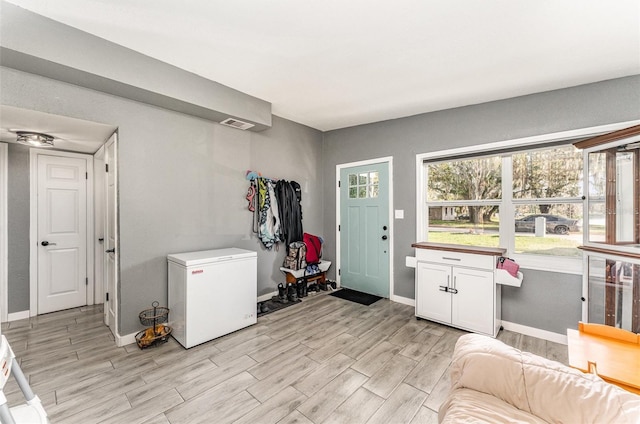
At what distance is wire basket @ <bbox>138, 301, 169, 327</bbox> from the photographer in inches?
107

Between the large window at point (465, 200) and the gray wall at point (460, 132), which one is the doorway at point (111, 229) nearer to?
the gray wall at point (460, 132)

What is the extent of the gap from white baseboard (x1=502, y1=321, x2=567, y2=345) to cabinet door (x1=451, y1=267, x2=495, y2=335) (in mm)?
440

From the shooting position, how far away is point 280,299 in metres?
3.79

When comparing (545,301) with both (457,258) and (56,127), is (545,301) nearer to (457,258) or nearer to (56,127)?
(457,258)

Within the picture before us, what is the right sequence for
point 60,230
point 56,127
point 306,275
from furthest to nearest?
point 306,275 → point 60,230 → point 56,127

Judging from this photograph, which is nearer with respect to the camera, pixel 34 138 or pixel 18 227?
pixel 34 138

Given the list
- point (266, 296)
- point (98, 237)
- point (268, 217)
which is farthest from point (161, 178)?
point (266, 296)

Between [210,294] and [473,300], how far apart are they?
2.78m

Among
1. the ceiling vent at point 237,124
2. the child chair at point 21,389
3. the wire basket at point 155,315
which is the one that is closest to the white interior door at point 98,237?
the wire basket at point 155,315

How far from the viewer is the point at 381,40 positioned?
2.14m

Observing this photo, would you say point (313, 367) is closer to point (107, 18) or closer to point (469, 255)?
point (469, 255)

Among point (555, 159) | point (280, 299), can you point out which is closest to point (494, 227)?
point (555, 159)

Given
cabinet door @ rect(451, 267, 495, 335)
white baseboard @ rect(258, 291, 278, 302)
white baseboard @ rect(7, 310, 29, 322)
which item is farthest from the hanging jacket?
white baseboard @ rect(7, 310, 29, 322)

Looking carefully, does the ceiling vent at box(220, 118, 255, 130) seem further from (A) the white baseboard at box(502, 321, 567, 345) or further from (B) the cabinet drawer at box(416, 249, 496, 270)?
(A) the white baseboard at box(502, 321, 567, 345)
